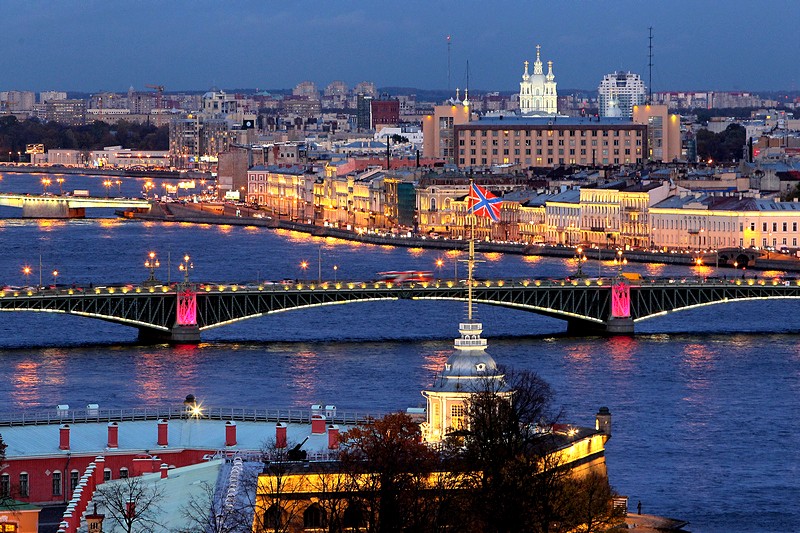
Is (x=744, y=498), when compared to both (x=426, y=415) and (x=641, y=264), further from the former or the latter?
(x=641, y=264)

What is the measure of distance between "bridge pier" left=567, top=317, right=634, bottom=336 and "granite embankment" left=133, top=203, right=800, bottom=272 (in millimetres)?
15706

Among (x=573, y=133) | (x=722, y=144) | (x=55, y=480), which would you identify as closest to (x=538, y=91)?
(x=722, y=144)

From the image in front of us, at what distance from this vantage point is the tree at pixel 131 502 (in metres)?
16.2

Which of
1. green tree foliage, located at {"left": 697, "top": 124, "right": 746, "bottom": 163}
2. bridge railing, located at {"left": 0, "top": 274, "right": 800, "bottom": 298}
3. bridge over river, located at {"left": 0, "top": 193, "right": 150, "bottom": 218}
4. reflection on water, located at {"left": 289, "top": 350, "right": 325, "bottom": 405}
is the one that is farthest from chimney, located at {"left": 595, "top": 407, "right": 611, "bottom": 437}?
green tree foliage, located at {"left": 697, "top": 124, "right": 746, "bottom": 163}

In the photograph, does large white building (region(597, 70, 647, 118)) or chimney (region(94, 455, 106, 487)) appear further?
large white building (region(597, 70, 647, 118))

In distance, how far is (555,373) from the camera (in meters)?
30.0

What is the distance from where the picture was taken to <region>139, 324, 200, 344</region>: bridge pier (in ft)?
111

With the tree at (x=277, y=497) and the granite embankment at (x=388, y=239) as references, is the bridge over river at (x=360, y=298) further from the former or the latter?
the tree at (x=277, y=497)

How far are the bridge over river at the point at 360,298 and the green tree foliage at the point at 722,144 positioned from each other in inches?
2504

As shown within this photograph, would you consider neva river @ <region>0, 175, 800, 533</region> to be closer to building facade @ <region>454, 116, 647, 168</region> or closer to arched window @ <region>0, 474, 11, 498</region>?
arched window @ <region>0, 474, 11, 498</region>

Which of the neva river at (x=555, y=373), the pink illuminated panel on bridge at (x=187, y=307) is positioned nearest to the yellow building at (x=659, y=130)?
the neva river at (x=555, y=373)

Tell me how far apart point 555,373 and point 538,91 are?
81.3 meters

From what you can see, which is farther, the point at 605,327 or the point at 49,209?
the point at 49,209

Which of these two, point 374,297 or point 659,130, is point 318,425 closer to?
point 374,297
